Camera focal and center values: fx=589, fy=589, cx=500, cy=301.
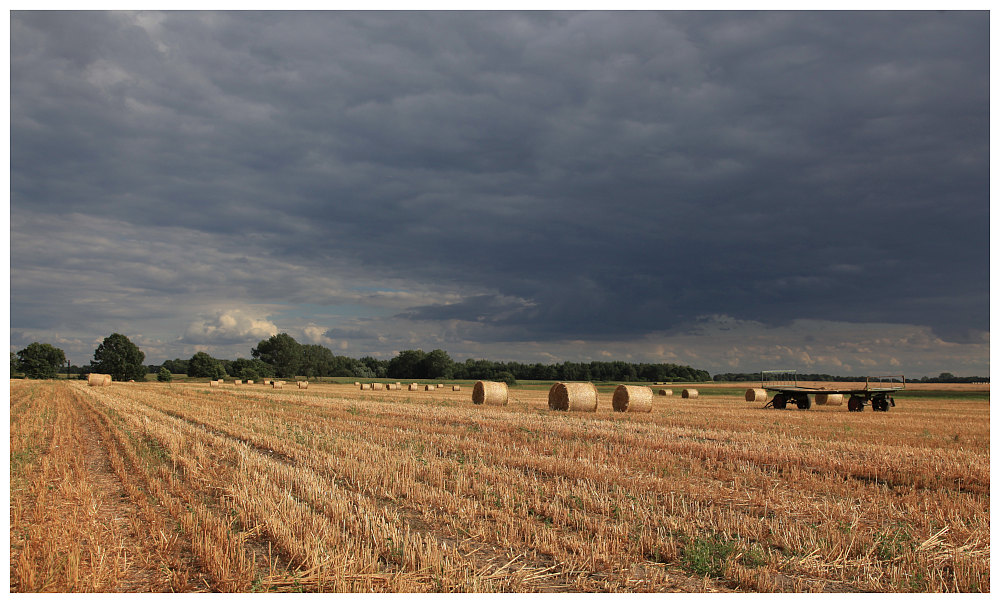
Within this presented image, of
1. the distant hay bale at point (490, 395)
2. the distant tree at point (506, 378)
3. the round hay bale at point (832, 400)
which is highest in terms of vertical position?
the distant hay bale at point (490, 395)

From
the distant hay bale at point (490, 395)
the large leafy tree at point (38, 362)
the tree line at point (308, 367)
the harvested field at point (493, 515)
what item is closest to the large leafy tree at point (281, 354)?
the tree line at point (308, 367)

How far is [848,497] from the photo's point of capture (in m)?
7.74

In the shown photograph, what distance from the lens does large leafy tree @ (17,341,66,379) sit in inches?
3856

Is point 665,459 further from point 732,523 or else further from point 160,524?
point 160,524

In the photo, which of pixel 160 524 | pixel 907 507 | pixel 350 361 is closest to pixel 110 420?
pixel 160 524

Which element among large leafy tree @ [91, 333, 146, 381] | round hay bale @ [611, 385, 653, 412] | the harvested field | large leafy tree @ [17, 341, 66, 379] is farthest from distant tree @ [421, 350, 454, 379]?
the harvested field

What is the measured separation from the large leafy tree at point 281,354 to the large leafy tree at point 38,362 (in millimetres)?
38277

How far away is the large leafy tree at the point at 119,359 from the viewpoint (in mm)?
98688

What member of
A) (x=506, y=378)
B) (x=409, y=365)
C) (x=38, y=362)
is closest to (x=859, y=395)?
(x=506, y=378)

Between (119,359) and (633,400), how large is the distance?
102 m

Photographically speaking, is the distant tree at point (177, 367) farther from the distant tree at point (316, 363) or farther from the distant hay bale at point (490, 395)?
the distant hay bale at point (490, 395)

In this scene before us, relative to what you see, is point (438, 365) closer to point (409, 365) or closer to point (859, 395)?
point (409, 365)

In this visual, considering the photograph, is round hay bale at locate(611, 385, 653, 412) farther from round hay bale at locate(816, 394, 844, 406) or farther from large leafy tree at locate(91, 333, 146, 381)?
large leafy tree at locate(91, 333, 146, 381)

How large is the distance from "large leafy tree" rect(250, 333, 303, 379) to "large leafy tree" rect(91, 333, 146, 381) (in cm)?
2950
